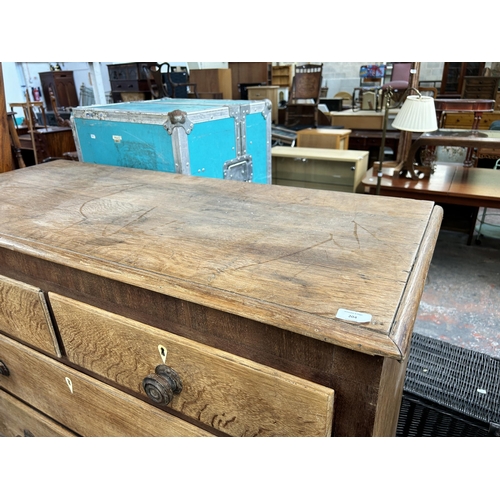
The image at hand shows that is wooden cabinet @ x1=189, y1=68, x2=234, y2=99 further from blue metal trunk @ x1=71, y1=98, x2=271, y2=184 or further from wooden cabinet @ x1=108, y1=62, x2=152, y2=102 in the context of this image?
blue metal trunk @ x1=71, y1=98, x2=271, y2=184

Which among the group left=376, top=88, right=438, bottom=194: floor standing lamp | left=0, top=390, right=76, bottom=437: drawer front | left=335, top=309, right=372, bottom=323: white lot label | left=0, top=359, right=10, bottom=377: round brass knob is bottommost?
left=0, top=390, right=76, bottom=437: drawer front

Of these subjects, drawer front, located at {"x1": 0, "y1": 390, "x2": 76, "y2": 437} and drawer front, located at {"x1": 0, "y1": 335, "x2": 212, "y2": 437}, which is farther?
drawer front, located at {"x1": 0, "y1": 390, "x2": 76, "y2": 437}

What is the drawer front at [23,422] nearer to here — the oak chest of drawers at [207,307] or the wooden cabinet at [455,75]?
the oak chest of drawers at [207,307]

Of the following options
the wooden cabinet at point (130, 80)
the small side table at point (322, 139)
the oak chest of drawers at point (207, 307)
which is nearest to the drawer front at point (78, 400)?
the oak chest of drawers at point (207, 307)

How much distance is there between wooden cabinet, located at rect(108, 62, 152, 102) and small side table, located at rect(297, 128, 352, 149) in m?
3.43

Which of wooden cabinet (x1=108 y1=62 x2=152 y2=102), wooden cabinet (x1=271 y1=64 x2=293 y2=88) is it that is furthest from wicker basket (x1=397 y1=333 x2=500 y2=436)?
wooden cabinet (x1=271 y1=64 x2=293 y2=88)

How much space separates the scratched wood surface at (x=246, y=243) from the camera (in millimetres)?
539

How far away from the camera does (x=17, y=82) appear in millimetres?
7047

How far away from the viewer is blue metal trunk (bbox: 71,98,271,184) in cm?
131

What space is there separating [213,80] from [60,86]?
284 centimetres

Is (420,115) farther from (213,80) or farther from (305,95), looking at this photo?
(213,80)

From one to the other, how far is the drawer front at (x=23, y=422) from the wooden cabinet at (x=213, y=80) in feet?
22.1

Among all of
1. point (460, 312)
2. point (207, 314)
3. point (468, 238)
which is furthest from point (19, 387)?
point (468, 238)
